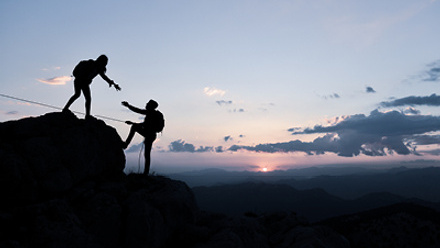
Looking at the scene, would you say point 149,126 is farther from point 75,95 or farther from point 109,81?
point 75,95

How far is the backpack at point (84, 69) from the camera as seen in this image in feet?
51.1

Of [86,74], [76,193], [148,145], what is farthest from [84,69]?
[76,193]

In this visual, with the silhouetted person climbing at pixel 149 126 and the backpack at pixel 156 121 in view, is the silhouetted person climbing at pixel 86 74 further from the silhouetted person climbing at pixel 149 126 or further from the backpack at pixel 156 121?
the backpack at pixel 156 121

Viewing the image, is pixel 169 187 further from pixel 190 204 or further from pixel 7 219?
pixel 7 219

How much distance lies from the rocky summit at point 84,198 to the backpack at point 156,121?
2.48 meters

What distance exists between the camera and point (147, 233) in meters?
13.1

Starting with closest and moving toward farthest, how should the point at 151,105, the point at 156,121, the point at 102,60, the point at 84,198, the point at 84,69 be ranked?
the point at 84,198
the point at 84,69
the point at 102,60
the point at 156,121
the point at 151,105

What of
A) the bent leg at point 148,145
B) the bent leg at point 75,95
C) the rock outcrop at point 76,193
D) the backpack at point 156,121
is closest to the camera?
the rock outcrop at point 76,193

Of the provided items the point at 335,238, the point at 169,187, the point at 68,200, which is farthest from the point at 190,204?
the point at 335,238

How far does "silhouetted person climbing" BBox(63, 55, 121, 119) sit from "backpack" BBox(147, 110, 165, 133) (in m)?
3.66

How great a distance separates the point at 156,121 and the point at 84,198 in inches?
233

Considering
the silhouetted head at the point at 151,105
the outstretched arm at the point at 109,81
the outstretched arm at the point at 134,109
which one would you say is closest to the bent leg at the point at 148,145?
the outstretched arm at the point at 134,109

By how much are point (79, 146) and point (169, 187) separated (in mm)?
5689

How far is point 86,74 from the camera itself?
15.7 metres
